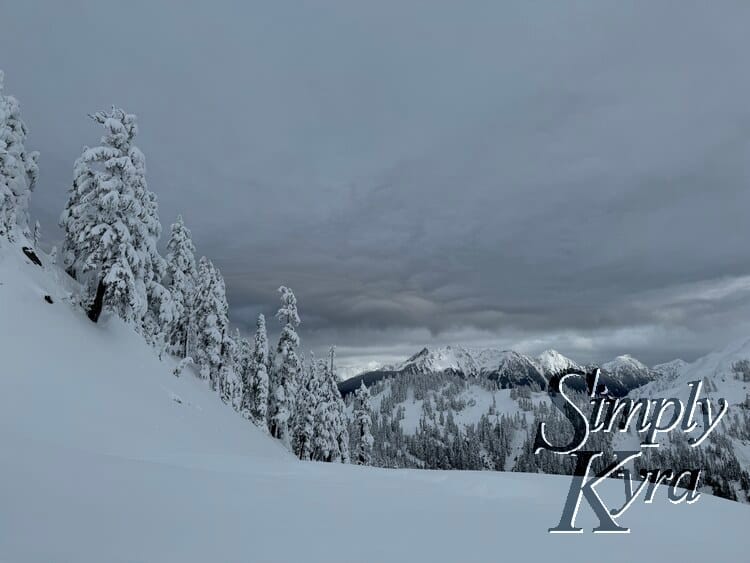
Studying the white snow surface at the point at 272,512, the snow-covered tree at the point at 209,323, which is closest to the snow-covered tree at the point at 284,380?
the snow-covered tree at the point at 209,323

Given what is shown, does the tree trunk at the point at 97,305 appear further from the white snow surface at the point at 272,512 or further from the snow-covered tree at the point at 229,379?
the snow-covered tree at the point at 229,379

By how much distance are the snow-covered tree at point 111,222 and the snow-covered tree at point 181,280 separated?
16615 millimetres

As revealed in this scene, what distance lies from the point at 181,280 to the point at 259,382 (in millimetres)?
12395

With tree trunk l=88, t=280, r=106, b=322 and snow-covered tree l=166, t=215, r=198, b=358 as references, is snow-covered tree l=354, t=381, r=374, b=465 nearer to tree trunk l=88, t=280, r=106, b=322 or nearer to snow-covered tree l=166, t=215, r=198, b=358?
snow-covered tree l=166, t=215, r=198, b=358

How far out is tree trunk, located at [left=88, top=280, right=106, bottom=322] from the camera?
22094 millimetres

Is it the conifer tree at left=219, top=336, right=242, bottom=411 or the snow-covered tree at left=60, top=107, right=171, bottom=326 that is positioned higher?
the snow-covered tree at left=60, top=107, right=171, bottom=326

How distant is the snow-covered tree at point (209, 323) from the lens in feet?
131

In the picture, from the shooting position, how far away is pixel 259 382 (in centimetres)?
4306

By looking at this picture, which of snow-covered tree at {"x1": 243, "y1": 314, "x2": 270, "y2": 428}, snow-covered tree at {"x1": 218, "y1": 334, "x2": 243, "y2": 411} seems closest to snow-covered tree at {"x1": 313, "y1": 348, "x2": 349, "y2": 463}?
snow-covered tree at {"x1": 243, "y1": 314, "x2": 270, "y2": 428}

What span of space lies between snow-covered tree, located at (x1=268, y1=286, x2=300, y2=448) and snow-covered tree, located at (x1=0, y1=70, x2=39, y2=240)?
65.6 ft

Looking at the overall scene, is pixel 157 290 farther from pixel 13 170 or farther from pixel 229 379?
pixel 229 379

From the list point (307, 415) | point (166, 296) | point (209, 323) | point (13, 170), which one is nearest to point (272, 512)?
point (166, 296)

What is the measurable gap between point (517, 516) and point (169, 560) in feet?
18.4

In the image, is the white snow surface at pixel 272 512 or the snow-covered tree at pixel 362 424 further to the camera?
the snow-covered tree at pixel 362 424
